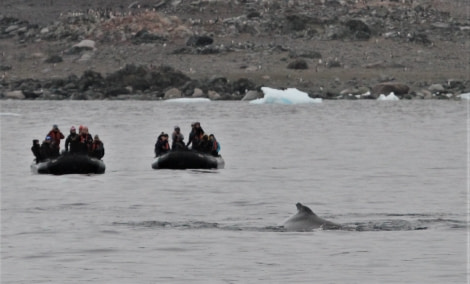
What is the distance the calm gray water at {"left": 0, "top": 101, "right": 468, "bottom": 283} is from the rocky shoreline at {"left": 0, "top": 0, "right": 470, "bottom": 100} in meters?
49.3

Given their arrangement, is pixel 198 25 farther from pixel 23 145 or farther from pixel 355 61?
pixel 23 145

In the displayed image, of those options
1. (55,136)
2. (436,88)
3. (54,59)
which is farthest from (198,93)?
(55,136)

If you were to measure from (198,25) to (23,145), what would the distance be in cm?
9336

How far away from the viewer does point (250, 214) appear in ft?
116

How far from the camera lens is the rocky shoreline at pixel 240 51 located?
124750mm

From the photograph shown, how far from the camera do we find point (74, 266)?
26.4 metres

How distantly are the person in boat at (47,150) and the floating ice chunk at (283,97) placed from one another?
196 ft

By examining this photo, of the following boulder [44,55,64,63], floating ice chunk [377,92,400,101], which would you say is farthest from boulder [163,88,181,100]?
boulder [44,55,64,63]

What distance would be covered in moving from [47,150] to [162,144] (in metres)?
4.14

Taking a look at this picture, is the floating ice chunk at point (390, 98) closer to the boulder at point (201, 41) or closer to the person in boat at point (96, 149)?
the boulder at point (201, 41)

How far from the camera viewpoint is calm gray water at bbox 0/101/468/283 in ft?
85.7

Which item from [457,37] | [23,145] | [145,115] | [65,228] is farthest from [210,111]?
[65,228]

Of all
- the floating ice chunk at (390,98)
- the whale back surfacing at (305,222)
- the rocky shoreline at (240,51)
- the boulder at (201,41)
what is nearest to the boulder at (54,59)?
the rocky shoreline at (240,51)

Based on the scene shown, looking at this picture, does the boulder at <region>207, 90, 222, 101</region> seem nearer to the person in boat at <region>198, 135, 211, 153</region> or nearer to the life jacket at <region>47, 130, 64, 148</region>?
the person in boat at <region>198, 135, 211, 153</region>
